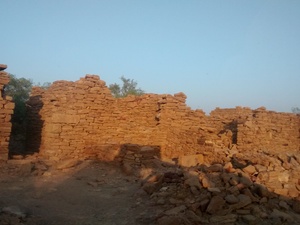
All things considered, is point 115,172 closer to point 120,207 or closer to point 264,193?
point 120,207

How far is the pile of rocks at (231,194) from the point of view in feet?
18.6

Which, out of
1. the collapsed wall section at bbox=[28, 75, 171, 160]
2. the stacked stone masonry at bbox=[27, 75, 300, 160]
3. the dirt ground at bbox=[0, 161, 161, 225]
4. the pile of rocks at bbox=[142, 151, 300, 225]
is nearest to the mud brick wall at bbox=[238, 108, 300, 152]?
the stacked stone masonry at bbox=[27, 75, 300, 160]

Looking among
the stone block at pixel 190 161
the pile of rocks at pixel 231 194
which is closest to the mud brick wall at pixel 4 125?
the pile of rocks at pixel 231 194

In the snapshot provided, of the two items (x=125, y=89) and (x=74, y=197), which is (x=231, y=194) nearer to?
(x=74, y=197)

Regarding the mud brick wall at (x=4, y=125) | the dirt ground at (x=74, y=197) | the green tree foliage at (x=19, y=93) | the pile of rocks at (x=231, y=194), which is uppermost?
the green tree foliage at (x=19, y=93)

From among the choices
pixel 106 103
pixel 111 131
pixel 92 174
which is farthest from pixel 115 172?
pixel 106 103

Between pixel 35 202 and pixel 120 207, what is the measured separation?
192 cm

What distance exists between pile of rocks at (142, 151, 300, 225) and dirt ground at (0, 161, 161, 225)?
54 centimetres

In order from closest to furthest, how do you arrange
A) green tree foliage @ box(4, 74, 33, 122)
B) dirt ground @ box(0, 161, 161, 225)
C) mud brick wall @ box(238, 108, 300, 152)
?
dirt ground @ box(0, 161, 161, 225) < mud brick wall @ box(238, 108, 300, 152) < green tree foliage @ box(4, 74, 33, 122)

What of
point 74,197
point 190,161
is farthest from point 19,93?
point 190,161

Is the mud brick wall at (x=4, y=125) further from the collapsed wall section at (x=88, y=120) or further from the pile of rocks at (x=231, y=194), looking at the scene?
the pile of rocks at (x=231, y=194)

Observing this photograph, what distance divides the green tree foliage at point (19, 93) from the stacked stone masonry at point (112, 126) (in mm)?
1021

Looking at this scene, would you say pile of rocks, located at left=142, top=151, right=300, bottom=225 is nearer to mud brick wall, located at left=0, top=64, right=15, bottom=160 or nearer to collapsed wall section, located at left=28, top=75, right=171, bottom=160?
collapsed wall section, located at left=28, top=75, right=171, bottom=160

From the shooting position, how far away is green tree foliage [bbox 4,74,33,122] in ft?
40.7
